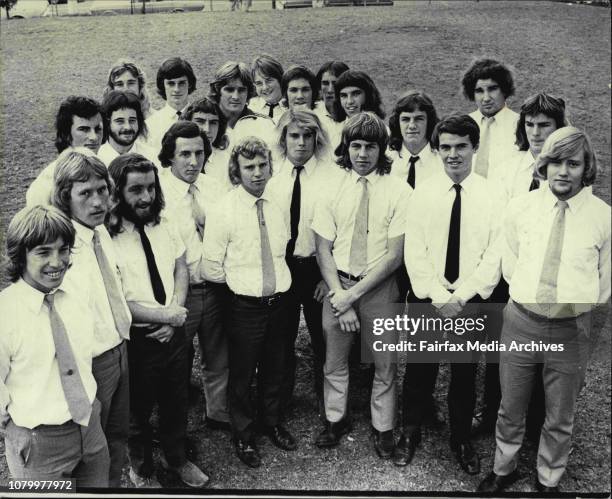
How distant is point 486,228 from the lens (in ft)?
8.34

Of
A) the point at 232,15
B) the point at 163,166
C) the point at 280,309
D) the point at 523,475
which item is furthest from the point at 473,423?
the point at 232,15

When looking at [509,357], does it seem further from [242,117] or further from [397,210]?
[242,117]

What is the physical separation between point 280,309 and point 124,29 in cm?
162

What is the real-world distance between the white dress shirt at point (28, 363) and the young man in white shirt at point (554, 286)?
167cm

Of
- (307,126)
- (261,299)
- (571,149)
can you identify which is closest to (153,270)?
(261,299)

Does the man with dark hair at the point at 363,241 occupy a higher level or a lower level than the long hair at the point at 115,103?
lower

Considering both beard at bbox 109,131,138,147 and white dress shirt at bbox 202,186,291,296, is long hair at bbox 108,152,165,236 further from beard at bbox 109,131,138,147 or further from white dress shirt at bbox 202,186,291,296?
beard at bbox 109,131,138,147

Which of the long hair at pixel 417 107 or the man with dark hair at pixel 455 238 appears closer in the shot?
the man with dark hair at pixel 455 238

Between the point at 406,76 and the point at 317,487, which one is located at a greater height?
the point at 406,76

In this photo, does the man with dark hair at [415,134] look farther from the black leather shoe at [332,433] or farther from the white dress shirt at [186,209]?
the black leather shoe at [332,433]

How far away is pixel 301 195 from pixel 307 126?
31 centimetres

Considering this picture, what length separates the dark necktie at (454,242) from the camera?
2545mm

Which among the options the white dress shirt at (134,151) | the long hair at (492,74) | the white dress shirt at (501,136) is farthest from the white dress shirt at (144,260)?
the long hair at (492,74)

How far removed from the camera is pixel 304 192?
2855 millimetres
